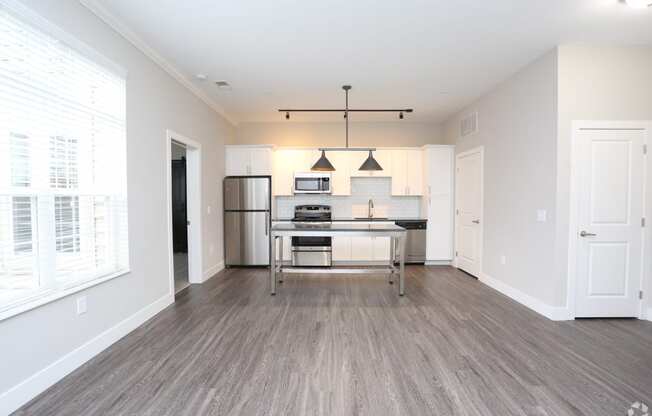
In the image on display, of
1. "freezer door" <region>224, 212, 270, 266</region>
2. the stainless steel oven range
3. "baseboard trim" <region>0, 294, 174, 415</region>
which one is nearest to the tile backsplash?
"freezer door" <region>224, 212, 270, 266</region>

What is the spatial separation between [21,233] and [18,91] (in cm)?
89

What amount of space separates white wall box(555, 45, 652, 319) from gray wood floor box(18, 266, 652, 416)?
1.03m

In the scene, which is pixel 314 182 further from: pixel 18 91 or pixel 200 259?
pixel 18 91

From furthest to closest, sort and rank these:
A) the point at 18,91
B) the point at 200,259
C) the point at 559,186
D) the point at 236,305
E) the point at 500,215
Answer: the point at 200,259 < the point at 500,215 < the point at 236,305 < the point at 559,186 < the point at 18,91

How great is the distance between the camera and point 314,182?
5.72m

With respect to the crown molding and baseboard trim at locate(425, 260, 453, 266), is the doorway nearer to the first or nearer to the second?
the crown molding

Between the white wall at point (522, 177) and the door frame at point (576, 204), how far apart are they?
0.16 meters

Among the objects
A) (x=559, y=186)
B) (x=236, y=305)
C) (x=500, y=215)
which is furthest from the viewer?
(x=500, y=215)

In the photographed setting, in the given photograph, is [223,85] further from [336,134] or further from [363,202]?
[363,202]

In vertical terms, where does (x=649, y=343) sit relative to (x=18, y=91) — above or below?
below

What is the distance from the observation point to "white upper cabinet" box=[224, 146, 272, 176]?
5.53m

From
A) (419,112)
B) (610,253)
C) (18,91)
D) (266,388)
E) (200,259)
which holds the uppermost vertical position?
(419,112)

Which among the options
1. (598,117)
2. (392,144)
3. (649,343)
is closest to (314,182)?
(392,144)

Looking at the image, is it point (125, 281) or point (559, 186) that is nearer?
point (125, 281)
